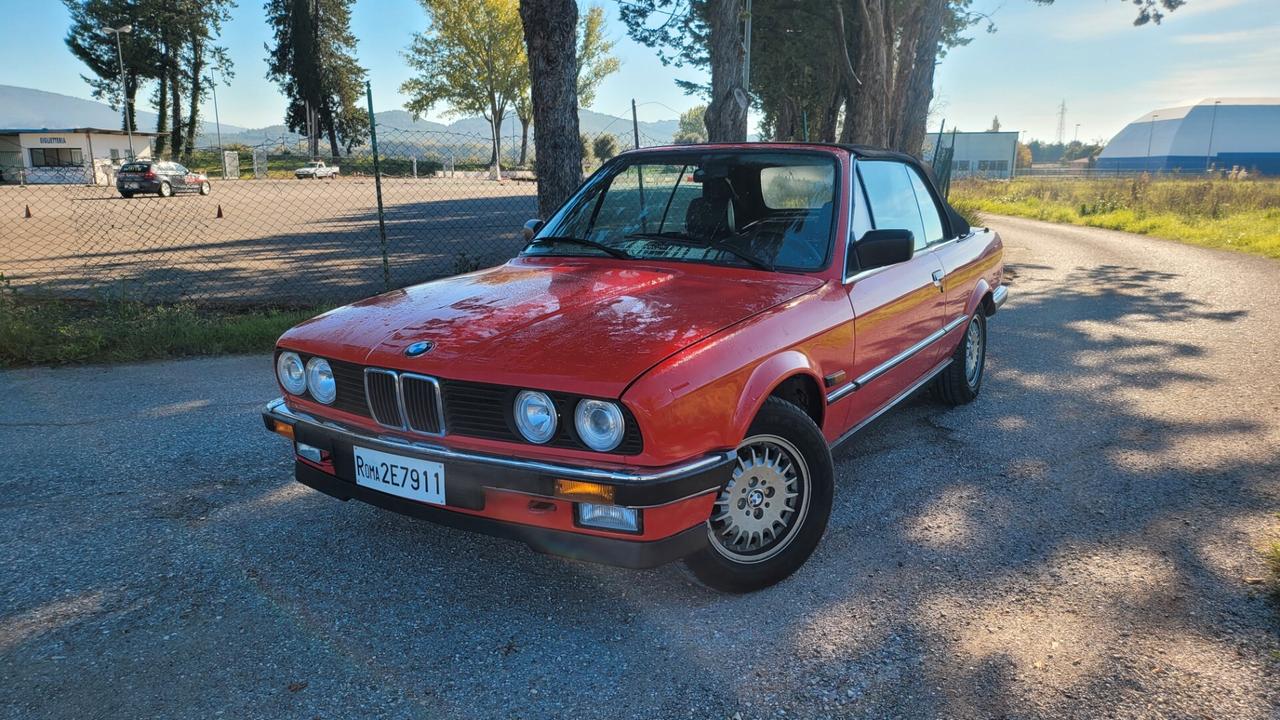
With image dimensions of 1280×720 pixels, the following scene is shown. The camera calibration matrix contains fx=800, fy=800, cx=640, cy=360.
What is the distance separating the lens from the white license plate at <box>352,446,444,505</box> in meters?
2.57

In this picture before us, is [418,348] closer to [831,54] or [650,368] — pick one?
[650,368]

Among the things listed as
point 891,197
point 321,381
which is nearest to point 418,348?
point 321,381

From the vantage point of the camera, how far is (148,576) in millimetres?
2979

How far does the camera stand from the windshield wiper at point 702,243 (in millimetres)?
3447

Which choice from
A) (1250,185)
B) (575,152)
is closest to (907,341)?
(575,152)

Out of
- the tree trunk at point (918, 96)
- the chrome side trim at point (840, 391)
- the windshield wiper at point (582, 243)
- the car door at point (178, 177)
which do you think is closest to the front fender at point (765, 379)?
the chrome side trim at point (840, 391)

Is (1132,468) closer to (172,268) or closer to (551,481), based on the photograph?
(551,481)

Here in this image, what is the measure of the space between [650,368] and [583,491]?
0.41m

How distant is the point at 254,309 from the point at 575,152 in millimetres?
3559

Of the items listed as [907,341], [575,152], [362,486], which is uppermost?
[575,152]

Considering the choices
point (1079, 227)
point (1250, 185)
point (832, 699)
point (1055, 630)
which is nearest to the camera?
point (832, 699)

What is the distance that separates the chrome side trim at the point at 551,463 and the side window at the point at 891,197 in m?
1.93

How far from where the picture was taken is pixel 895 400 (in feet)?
13.1

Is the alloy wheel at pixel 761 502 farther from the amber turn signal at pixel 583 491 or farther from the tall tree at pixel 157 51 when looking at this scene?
the tall tree at pixel 157 51
